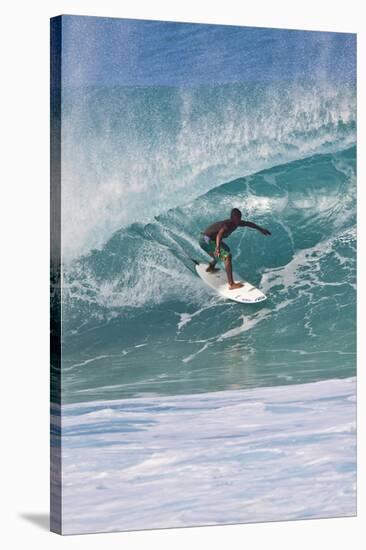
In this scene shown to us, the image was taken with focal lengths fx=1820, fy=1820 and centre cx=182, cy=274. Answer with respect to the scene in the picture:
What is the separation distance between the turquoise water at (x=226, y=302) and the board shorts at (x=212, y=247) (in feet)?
0.18

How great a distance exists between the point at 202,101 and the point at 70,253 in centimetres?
179

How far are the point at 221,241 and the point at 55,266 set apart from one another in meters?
1.50

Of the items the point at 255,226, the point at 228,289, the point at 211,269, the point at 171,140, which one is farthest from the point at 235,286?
the point at 171,140

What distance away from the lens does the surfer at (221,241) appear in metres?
15.7

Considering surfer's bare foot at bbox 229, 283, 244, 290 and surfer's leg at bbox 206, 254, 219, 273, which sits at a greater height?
surfer's leg at bbox 206, 254, 219, 273

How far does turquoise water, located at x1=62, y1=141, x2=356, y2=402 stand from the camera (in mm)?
15234

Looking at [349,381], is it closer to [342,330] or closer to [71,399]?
[342,330]

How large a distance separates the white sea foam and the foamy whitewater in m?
0.01

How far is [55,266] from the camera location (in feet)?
49.9

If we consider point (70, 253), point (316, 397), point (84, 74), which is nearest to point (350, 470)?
point (316, 397)

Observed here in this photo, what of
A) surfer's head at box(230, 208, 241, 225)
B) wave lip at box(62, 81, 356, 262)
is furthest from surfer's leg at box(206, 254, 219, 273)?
Result: wave lip at box(62, 81, 356, 262)

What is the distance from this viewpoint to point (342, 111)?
16.2 meters

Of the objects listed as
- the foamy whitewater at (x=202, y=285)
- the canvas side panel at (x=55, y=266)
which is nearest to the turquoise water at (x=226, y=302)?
the foamy whitewater at (x=202, y=285)

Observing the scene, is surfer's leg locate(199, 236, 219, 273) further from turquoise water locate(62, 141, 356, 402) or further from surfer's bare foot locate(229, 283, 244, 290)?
surfer's bare foot locate(229, 283, 244, 290)
